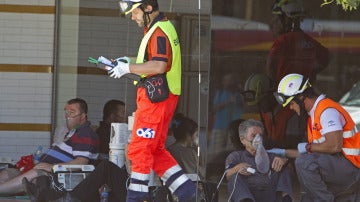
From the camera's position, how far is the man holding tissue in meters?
9.30

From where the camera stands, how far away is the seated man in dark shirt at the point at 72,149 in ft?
34.2

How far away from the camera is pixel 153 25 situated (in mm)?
8742

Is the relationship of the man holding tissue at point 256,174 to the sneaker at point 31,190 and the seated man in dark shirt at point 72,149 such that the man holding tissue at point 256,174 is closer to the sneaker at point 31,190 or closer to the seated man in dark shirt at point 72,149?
the seated man in dark shirt at point 72,149

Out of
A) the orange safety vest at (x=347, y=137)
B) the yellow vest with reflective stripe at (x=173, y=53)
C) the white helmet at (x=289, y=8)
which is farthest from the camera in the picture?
the white helmet at (x=289, y=8)

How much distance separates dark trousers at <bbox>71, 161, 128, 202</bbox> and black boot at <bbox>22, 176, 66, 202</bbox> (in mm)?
201

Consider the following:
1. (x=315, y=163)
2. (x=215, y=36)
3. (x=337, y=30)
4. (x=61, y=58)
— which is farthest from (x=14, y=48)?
(x=315, y=163)

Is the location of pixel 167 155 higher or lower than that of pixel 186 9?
lower

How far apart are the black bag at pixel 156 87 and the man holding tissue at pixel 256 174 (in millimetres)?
1129

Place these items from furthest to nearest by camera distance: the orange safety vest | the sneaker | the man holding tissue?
the sneaker, the man holding tissue, the orange safety vest

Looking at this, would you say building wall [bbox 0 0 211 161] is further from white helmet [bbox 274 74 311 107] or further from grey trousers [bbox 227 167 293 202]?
white helmet [bbox 274 74 311 107]

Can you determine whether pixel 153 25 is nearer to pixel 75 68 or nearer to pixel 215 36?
pixel 215 36

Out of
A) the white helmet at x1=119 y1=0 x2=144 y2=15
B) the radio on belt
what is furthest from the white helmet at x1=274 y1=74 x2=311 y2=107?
the radio on belt

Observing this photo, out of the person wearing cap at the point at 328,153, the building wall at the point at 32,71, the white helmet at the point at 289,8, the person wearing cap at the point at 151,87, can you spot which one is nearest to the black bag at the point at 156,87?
the person wearing cap at the point at 151,87

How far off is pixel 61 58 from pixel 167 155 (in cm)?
402
